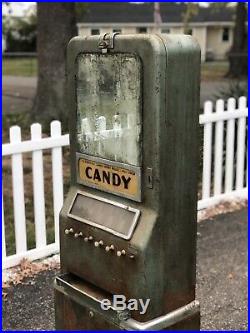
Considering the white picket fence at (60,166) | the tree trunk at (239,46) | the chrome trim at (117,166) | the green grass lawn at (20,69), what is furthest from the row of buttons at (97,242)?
the green grass lawn at (20,69)

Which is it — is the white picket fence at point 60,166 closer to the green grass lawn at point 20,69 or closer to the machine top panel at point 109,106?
the machine top panel at point 109,106

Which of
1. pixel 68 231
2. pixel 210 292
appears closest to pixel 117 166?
pixel 68 231

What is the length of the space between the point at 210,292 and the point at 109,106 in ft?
6.37

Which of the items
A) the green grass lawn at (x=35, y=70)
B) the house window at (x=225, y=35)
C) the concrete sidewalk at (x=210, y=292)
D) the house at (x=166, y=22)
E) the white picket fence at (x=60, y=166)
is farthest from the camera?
the house window at (x=225, y=35)

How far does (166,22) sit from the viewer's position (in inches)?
1604

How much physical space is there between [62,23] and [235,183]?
4486mm

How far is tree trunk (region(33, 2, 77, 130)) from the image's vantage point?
8.48 meters

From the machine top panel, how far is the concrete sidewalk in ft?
4.76

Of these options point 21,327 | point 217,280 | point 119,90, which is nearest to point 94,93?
point 119,90

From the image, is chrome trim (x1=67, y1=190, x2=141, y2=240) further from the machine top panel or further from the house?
the house

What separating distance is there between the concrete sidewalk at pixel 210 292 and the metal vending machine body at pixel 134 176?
963mm

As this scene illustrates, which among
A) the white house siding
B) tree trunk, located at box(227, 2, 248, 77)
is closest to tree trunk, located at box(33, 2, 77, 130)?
tree trunk, located at box(227, 2, 248, 77)

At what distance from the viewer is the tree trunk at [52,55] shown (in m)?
8.48

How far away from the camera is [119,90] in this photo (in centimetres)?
204
